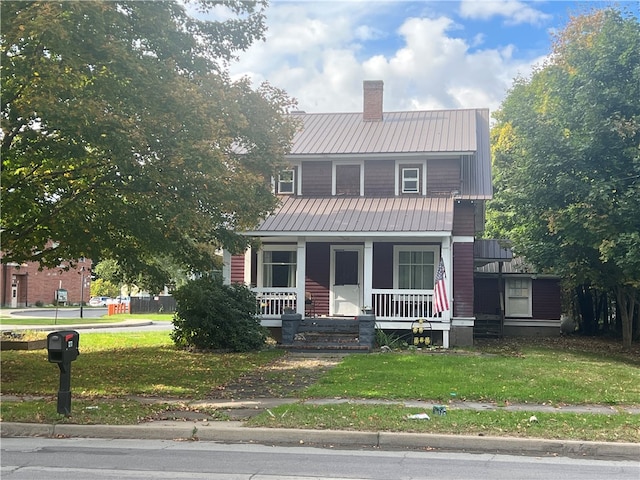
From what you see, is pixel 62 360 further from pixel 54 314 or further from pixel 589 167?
pixel 54 314

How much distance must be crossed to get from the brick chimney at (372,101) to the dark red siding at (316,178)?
3879 millimetres

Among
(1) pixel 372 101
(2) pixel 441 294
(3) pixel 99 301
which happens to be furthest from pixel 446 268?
(3) pixel 99 301

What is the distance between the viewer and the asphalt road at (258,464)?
7.20 meters

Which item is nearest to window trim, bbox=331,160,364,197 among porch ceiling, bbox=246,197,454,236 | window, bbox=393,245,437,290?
porch ceiling, bbox=246,197,454,236

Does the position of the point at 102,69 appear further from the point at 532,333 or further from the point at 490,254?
the point at 532,333

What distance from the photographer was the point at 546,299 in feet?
94.9

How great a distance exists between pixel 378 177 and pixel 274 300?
5900 mm

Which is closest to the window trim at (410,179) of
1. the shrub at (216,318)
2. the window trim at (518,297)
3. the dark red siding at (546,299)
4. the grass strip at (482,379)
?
the grass strip at (482,379)

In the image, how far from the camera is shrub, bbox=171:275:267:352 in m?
19.1

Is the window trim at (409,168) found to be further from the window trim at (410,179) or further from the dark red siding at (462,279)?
the dark red siding at (462,279)

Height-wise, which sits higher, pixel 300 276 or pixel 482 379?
pixel 300 276

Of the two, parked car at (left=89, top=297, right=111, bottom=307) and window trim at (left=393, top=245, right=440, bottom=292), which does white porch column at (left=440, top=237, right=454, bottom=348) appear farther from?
parked car at (left=89, top=297, right=111, bottom=307)

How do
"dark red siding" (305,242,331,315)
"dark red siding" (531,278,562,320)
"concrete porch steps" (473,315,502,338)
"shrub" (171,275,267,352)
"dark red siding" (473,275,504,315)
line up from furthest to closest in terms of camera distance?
"dark red siding" (473,275,504,315)
"dark red siding" (531,278,562,320)
"concrete porch steps" (473,315,502,338)
"dark red siding" (305,242,331,315)
"shrub" (171,275,267,352)

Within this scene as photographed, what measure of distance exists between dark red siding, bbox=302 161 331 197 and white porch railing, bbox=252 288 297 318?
4.28 metres
